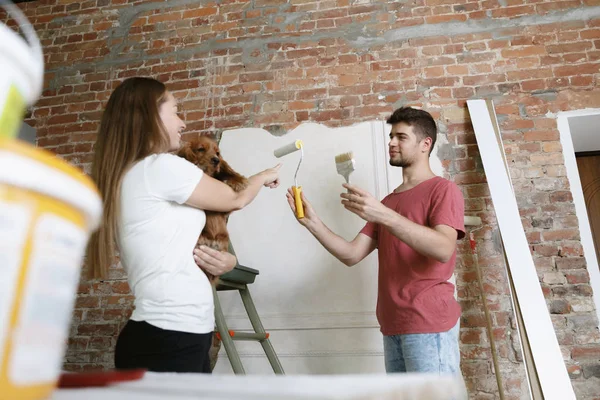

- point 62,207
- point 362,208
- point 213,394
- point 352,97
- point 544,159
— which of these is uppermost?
point 352,97

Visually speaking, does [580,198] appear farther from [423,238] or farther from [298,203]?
[298,203]

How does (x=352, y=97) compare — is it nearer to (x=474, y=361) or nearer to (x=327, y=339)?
(x=327, y=339)

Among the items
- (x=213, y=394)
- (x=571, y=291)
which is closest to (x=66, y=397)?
(x=213, y=394)

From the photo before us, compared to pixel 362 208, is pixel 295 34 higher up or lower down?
higher up

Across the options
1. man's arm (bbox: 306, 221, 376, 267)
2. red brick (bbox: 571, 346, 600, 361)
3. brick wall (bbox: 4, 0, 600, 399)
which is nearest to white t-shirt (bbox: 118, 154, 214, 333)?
man's arm (bbox: 306, 221, 376, 267)

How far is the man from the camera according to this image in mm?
1842

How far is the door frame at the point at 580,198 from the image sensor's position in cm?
259

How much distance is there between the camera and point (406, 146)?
2336 mm

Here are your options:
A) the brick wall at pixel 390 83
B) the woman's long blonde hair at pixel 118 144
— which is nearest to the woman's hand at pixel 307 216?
the woman's long blonde hair at pixel 118 144

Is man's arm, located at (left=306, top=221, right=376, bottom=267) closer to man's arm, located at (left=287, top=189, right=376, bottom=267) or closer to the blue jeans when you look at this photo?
man's arm, located at (left=287, top=189, right=376, bottom=267)

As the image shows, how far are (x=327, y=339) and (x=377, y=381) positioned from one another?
7.71 feet

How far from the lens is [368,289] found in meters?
2.70

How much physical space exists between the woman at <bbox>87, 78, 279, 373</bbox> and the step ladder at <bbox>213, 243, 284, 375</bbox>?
82 centimetres

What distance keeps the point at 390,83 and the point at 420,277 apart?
152 cm
